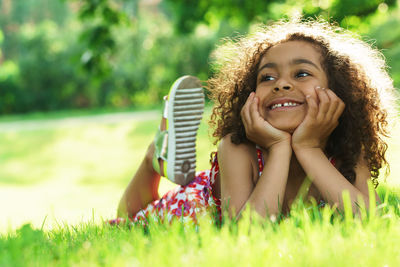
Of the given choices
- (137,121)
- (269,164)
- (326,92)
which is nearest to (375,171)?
(326,92)

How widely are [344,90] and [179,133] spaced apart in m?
1.07

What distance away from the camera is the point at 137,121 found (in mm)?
15484

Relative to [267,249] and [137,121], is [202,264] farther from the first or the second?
[137,121]

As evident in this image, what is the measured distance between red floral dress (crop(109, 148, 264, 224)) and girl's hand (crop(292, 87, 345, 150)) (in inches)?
14.0

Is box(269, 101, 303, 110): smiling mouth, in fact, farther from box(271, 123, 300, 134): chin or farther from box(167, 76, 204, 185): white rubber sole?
box(167, 76, 204, 185): white rubber sole

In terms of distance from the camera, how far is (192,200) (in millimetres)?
2955

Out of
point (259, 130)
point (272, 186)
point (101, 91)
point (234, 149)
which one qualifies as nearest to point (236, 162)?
point (234, 149)

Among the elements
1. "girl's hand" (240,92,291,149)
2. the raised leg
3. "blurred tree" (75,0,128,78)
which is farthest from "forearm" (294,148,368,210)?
"blurred tree" (75,0,128,78)

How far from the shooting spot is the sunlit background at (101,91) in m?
6.90

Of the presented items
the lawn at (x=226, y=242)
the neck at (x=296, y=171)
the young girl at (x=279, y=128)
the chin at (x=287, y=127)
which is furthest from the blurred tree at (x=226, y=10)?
the lawn at (x=226, y=242)

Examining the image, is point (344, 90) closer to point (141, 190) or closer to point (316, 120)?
point (316, 120)

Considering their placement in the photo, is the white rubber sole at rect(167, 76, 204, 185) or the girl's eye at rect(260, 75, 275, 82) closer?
the girl's eye at rect(260, 75, 275, 82)

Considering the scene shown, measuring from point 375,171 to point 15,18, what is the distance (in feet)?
135

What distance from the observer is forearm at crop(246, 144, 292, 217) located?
2215 mm
